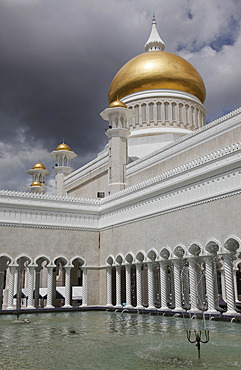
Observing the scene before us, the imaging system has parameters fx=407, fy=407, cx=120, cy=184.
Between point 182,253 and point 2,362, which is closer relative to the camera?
point 2,362

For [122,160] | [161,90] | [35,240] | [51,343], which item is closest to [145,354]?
[51,343]

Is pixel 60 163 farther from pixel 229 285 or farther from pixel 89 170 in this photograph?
pixel 229 285

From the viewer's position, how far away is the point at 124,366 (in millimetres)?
5555

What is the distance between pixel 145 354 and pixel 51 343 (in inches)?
81.5

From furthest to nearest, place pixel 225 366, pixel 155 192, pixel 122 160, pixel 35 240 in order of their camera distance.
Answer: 1. pixel 122 160
2. pixel 35 240
3. pixel 155 192
4. pixel 225 366

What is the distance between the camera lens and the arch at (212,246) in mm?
12242

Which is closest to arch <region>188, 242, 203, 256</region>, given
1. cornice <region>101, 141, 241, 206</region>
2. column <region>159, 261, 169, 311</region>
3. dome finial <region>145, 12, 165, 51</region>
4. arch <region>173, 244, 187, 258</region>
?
arch <region>173, 244, 187, 258</region>

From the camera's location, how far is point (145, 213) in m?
15.6

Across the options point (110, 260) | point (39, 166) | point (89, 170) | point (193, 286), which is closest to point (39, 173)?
point (39, 166)

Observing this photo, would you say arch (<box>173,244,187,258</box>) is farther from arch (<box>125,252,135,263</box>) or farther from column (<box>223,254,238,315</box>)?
arch (<box>125,252,135,263</box>)

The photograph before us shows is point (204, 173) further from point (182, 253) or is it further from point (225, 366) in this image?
point (225, 366)

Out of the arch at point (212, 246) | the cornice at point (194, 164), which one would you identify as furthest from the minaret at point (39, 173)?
the arch at point (212, 246)

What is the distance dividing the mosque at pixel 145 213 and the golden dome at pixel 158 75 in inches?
2.5

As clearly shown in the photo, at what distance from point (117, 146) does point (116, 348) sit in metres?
14.3
